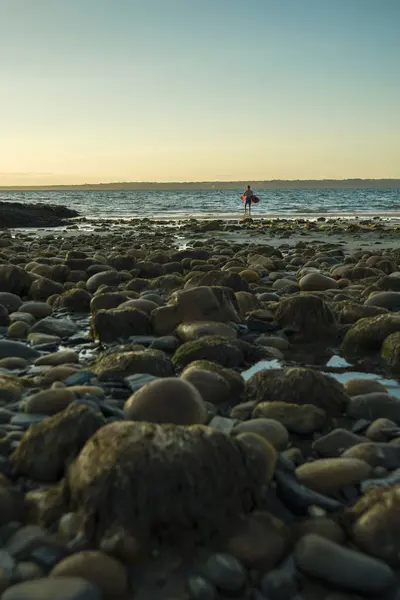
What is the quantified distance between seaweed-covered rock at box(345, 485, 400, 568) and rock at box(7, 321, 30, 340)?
311cm

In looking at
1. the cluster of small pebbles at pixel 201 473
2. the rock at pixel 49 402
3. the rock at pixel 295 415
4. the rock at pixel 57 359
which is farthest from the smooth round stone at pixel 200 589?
the rock at pixel 57 359

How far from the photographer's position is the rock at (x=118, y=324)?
4.04 m

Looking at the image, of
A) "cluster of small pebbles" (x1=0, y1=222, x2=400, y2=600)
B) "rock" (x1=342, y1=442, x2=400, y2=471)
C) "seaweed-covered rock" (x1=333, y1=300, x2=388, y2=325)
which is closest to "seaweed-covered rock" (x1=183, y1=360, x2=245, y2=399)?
"cluster of small pebbles" (x1=0, y1=222, x2=400, y2=600)

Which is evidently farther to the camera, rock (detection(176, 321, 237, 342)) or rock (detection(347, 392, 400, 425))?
rock (detection(176, 321, 237, 342))

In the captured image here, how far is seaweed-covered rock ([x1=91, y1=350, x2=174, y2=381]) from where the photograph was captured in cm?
309

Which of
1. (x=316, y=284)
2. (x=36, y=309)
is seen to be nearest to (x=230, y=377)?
(x=36, y=309)

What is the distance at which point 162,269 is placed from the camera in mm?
7520

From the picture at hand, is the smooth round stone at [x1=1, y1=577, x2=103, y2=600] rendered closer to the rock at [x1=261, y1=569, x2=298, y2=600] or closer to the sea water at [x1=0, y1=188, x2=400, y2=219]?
the rock at [x1=261, y1=569, x2=298, y2=600]

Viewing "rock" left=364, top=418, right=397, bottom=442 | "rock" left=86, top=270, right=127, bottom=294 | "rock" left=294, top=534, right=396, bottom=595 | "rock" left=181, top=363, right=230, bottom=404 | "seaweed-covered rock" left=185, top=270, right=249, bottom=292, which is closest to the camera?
"rock" left=294, top=534, right=396, bottom=595

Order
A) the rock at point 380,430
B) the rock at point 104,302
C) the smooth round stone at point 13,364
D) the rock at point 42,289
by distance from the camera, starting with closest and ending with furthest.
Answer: the rock at point 380,430 < the smooth round stone at point 13,364 < the rock at point 104,302 < the rock at point 42,289

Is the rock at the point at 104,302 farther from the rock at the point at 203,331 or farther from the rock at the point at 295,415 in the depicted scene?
the rock at the point at 295,415

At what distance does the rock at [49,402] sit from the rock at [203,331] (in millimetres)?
1402

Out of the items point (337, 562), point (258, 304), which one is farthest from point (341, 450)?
point (258, 304)

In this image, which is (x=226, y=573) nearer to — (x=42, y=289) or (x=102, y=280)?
(x=42, y=289)
